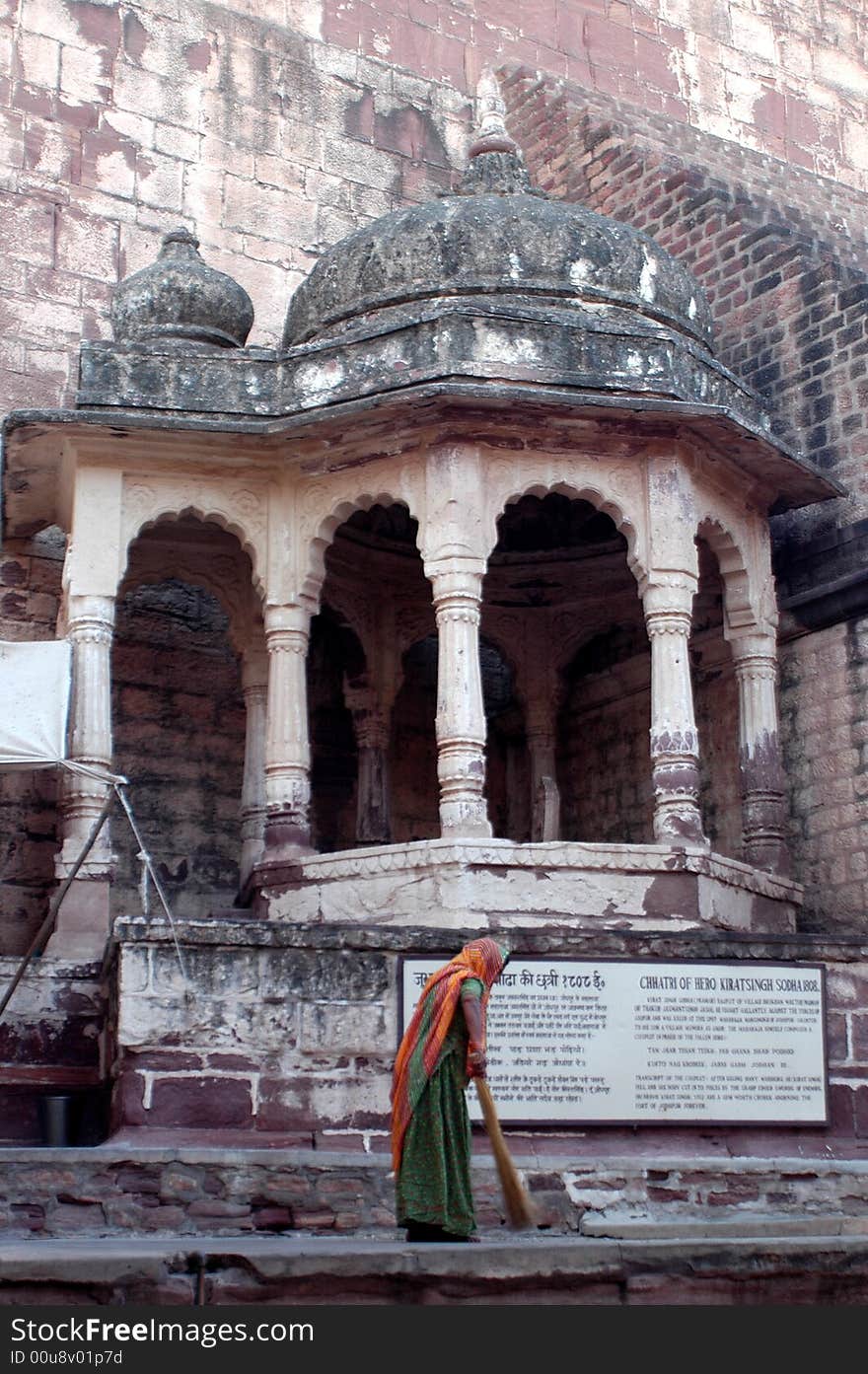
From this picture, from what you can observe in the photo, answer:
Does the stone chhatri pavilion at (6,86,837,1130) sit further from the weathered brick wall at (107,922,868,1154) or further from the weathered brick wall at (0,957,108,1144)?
the weathered brick wall at (0,957,108,1144)

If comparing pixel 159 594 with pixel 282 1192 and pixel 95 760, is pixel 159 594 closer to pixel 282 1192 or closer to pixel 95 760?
pixel 95 760

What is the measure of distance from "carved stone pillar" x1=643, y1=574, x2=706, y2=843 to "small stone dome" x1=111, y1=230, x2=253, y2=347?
8.82ft

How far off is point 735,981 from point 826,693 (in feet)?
8.79

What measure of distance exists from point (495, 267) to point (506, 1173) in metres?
5.21

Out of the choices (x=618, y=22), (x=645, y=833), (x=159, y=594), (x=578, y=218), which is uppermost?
(x=618, y=22)

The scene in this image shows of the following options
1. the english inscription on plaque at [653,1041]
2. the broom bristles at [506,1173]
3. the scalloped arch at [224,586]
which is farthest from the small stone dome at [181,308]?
the broom bristles at [506,1173]

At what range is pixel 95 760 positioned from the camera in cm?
948

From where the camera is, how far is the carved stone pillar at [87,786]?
9.34 metres

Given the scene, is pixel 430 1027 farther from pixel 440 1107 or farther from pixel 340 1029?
pixel 340 1029

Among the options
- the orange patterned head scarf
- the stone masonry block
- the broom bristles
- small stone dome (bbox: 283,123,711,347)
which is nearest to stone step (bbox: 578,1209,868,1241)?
the broom bristles

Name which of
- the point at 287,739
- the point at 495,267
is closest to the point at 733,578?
the point at 495,267

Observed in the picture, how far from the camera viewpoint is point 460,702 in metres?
9.49

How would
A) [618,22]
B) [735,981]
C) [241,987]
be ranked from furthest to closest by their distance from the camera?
1. [618,22]
2. [735,981]
3. [241,987]

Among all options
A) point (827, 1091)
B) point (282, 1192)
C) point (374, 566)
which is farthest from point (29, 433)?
point (827, 1091)
